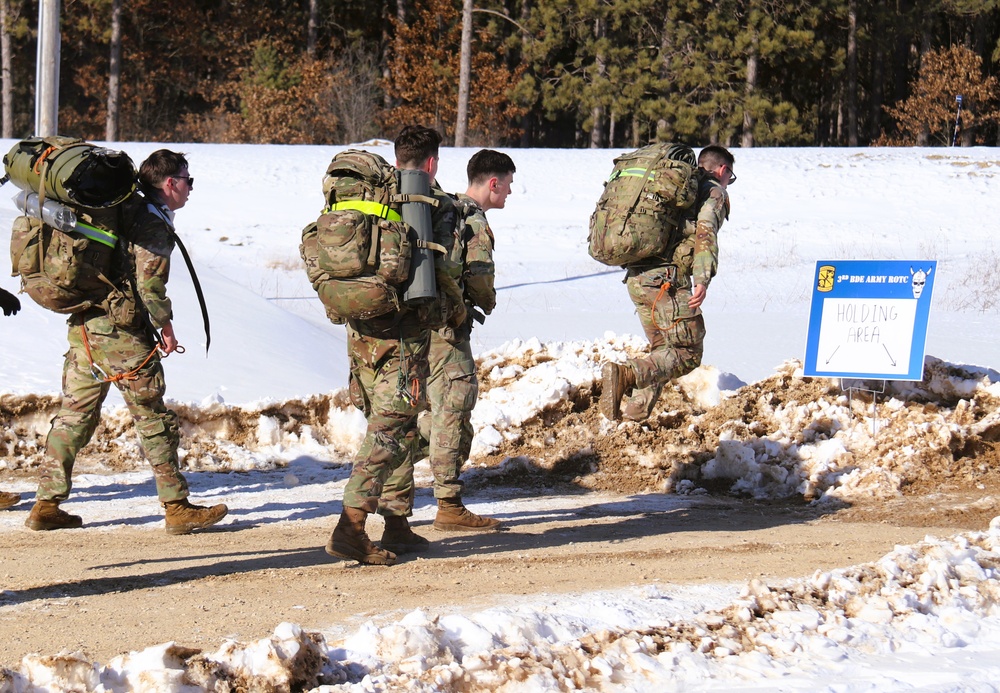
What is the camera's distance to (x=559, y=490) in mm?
7477

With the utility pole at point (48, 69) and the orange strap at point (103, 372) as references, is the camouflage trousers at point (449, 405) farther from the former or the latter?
the utility pole at point (48, 69)

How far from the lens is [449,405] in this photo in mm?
6047

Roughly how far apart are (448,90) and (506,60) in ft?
6.18

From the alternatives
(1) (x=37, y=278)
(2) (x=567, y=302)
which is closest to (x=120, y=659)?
(1) (x=37, y=278)

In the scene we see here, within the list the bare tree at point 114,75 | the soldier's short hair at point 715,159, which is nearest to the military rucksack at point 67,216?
the soldier's short hair at point 715,159

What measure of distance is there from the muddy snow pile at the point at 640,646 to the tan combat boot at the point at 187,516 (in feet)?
6.93

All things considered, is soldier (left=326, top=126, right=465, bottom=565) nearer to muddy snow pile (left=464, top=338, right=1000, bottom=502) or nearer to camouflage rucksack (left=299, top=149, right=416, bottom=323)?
camouflage rucksack (left=299, top=149, right=416, bottom=323)

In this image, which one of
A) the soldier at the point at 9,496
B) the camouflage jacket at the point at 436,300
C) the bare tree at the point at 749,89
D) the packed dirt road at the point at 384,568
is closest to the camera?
the packed dirt road at the point at 384,568

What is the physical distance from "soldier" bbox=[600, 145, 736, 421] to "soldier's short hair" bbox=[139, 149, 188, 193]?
8.19 ft

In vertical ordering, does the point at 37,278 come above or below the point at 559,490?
above

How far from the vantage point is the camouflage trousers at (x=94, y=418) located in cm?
593

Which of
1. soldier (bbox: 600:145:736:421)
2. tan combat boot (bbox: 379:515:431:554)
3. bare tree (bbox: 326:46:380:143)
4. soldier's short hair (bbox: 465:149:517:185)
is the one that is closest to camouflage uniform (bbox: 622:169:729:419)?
soldier (bbox: 600:145:736:421)

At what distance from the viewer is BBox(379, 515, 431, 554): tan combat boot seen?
5.59 meters

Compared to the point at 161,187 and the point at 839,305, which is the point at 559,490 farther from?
the point at 161,187
